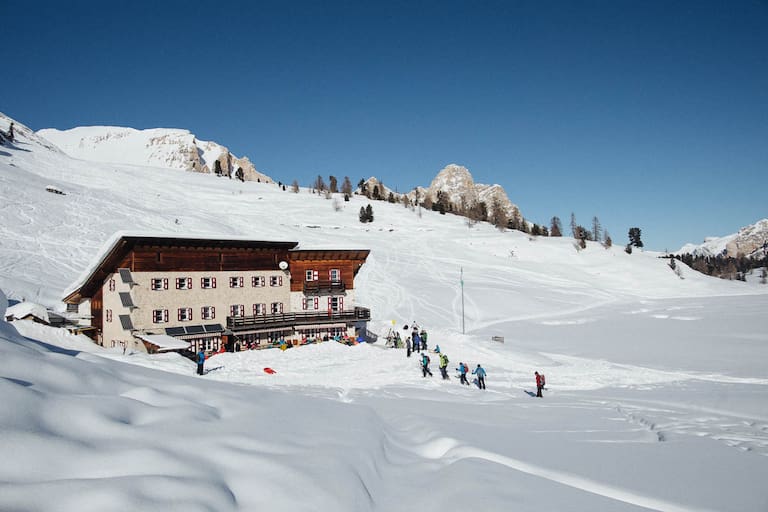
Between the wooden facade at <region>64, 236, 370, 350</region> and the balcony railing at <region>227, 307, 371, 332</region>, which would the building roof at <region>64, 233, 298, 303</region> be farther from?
the balcony railing at <region>227, 307, 371, 332</region>

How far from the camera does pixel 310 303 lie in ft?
117

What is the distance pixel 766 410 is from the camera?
1390 cm

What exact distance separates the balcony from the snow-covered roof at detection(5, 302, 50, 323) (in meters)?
17.4

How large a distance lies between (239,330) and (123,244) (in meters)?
9.40

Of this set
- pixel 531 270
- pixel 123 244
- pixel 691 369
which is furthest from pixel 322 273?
pixel 531 270

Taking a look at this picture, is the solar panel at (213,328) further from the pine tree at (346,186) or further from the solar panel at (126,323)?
the pine tree at (346,186)

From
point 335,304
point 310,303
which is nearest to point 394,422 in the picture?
point 310,303

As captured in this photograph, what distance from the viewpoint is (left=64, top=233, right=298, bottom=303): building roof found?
28266mm

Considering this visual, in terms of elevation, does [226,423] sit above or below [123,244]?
below

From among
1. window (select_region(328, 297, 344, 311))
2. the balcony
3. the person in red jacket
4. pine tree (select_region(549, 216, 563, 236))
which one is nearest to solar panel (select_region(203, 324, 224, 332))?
the balcony

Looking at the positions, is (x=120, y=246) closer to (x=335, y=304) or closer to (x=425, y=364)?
(x=335, y=304)

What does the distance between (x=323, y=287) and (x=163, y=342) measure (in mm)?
13427

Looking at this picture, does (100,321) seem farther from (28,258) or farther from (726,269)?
(726,269)

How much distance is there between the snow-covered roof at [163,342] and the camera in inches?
979
